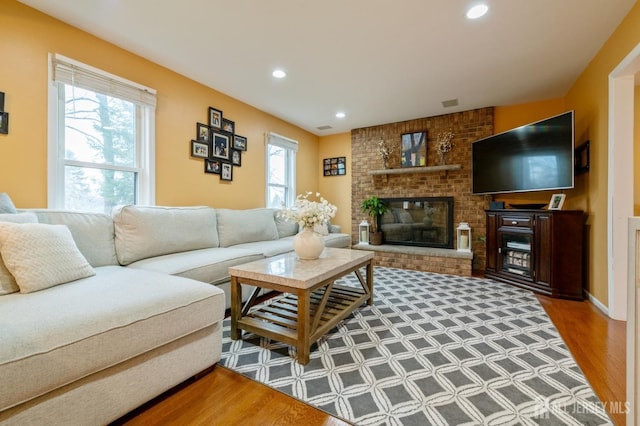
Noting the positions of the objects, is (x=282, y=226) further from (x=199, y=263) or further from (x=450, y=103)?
(x=450, y=103)

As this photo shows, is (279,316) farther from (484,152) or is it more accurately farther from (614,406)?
(484,152)

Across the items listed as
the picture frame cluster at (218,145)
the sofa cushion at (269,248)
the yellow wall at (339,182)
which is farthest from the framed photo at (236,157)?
the yellow wall at (339,182)

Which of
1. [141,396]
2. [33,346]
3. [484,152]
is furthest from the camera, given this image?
[484,152]

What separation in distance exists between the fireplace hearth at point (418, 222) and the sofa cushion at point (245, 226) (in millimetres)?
2111

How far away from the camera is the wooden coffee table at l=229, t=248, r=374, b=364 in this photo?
1.63m

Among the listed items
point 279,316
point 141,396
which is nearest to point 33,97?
point 141,396

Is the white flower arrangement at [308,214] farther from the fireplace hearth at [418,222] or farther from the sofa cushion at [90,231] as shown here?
the fireplace hearth at [418,222]

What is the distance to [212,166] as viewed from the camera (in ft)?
11.2

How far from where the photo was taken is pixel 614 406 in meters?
1.26

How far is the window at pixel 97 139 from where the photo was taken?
219cm

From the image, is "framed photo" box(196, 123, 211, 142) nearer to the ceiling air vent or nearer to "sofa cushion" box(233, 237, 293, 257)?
"sofa cushion" box(233, 237, 293, 257)

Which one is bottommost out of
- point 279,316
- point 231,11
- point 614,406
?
point 614,406

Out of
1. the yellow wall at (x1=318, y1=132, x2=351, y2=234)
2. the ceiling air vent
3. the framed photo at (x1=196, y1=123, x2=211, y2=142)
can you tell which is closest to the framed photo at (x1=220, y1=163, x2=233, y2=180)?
the framed photo at (x1=196, y1=123, x2=211, y2=142)

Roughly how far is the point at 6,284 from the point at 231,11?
2.20 m
